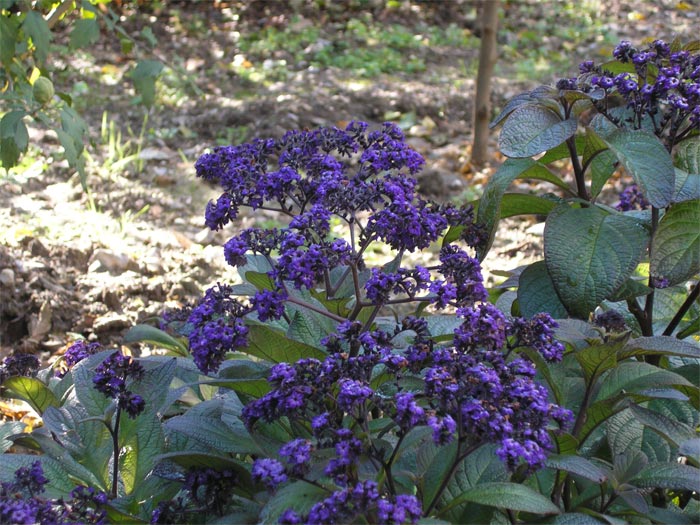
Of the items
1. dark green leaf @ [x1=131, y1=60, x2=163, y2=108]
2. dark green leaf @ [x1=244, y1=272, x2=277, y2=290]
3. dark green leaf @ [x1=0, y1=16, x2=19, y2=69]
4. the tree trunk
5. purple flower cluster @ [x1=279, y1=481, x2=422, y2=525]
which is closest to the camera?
purple flower cluster @ [x1=279, y1=481, x2=422, y2=525]

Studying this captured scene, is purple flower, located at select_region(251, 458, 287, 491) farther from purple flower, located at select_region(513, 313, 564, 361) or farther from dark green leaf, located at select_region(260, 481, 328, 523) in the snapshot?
purple flower, located at select_region(513, 313, 564, 361)

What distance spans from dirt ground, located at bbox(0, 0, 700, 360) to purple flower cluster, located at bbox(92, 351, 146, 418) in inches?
56.4

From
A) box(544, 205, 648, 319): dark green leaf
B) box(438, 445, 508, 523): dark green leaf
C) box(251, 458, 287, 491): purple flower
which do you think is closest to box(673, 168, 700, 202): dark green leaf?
box(544, 205, 648, 319): dark green leaf

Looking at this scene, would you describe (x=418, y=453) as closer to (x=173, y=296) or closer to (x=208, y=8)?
(x=173, y=296)

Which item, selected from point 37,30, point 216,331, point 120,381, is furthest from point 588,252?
point 37,30

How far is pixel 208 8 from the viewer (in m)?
7.27

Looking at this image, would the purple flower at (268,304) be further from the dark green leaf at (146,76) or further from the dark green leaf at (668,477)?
the dark green leaf at (146,76)

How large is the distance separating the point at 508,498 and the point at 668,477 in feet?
1.18

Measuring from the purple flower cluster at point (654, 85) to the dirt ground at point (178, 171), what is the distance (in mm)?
1597

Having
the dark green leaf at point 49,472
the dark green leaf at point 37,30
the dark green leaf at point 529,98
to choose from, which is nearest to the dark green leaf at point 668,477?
the dark green leaf at point 529,98

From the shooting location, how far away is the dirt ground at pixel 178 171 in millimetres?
3326

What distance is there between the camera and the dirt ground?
3.33m

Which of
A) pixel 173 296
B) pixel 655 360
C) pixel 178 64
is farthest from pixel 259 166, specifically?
pixel 178 64

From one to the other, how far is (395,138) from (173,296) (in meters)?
1.74
